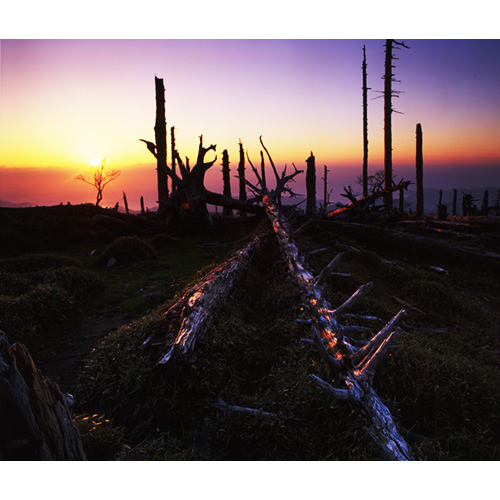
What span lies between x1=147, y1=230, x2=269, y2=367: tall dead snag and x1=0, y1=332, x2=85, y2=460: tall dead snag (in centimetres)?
159

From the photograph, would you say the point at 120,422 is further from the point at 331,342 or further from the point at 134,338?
the point at 331,342

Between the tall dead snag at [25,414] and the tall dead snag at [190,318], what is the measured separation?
159 cm

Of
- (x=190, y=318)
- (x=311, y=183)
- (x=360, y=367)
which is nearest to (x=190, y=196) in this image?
(x=190, y=318)

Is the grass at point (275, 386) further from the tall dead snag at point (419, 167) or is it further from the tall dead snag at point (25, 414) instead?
the tall dead snag at point (419, 167)

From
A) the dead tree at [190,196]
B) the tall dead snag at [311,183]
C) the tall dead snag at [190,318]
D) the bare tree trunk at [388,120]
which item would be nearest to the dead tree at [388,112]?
the bare tree trunk at [388,120]

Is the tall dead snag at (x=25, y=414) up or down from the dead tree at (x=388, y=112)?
down

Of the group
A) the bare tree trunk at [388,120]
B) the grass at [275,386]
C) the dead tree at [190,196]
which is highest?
the bare tree trunk at [388,120]

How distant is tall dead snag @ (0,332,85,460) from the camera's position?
5.82ft

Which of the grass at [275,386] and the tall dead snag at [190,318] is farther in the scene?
the tall dead snag at [190,318]

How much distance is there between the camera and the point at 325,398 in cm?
300

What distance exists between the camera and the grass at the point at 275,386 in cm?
269

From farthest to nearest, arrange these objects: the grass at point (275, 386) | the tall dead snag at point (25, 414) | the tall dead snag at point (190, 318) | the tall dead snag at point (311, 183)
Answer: the tall dead snag at point (311, 183) → the tall dead snag at point (190, 318) → the grass at point (275, 386) → the tall dead snag at point (25, 414)

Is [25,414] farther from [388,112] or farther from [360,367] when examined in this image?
[388,112]

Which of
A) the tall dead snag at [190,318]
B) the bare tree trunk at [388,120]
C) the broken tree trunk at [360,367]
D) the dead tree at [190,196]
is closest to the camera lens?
the broken tree trunk at [360,367]
